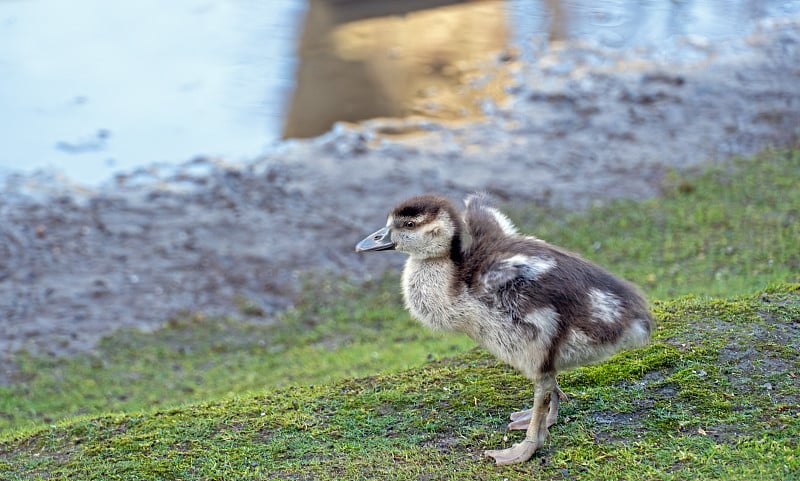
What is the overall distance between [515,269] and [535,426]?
106cm

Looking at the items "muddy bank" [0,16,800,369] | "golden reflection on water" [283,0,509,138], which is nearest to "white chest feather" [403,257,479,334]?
"muddy bank" [0,16,800,369]

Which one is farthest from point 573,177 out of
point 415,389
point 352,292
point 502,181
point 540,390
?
point 540,390

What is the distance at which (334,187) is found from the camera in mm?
14102

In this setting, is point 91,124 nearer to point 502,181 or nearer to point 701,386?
point 502,181

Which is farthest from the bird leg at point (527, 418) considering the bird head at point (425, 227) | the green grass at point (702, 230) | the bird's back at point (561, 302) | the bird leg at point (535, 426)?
the green grass at point (702, 230)

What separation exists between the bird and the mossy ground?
50 centimetres

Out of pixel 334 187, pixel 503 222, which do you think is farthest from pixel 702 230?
pixel 503 222

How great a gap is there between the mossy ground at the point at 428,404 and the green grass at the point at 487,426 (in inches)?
0.6

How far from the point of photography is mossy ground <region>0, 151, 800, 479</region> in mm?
5953

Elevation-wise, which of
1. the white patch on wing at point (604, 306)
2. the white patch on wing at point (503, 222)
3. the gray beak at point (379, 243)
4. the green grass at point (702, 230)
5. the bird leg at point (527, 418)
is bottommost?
the green grass at point (702, 230)

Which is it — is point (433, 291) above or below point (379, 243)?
below

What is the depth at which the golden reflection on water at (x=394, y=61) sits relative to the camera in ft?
55.9

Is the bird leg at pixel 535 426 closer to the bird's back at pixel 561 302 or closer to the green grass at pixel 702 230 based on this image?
the bird's back at pixel 561 302

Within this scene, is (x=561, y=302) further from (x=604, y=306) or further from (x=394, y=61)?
(x=394, y=61)
